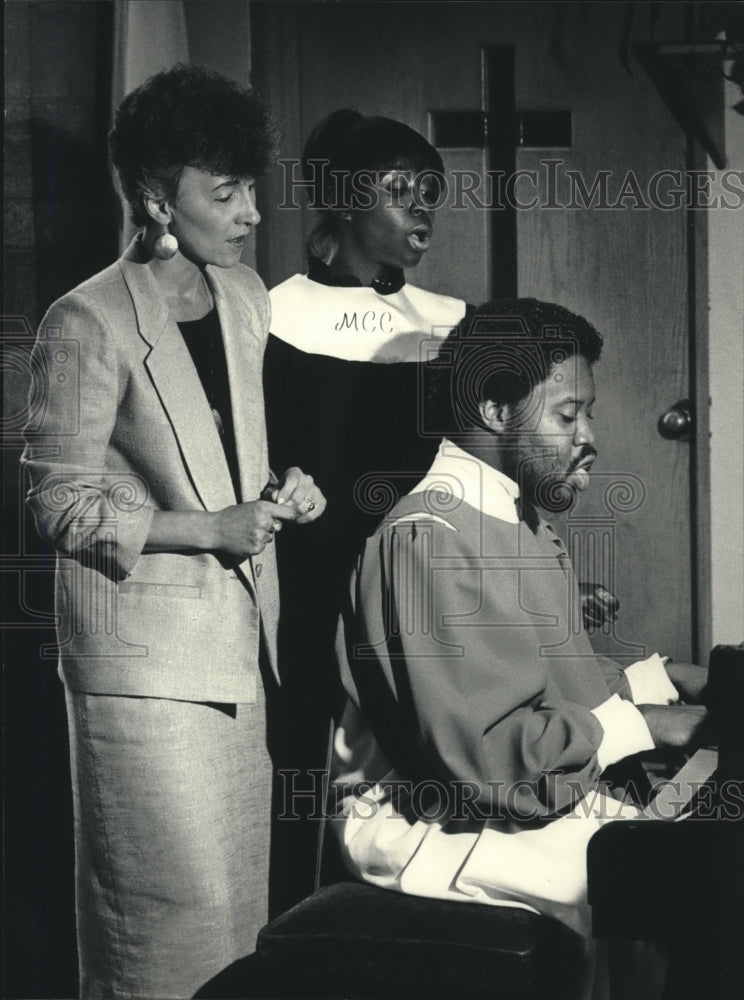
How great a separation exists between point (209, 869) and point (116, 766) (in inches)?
8.8

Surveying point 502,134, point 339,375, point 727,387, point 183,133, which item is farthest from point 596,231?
point 183,133

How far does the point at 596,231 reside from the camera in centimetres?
211

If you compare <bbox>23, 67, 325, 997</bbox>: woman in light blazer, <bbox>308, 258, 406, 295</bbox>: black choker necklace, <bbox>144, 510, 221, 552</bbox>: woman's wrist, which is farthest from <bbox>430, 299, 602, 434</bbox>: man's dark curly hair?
<bbox>144, 510, 221, 552</bbox>: woman's wrist

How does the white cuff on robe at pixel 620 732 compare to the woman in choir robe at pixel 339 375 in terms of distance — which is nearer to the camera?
the white cuff on robe at pixel 620 732

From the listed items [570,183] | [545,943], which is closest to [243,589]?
[545,943]

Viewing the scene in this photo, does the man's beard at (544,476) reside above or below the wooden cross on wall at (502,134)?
below

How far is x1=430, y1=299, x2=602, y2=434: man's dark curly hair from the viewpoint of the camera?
6.46 feet

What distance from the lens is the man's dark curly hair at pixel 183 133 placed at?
2037 mm

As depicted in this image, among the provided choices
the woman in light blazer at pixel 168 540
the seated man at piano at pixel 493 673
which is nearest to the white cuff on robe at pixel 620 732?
the seated man at piano at pixel 493 673

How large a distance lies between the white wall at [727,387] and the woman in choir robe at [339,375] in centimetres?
44

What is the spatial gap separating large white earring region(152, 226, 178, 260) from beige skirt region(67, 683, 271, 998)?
0.72 meters

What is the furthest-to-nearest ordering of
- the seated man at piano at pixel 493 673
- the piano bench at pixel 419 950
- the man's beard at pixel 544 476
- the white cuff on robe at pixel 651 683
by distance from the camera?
the white cuff on robe at pixel 651 683 → the man's beard at pixel 544 476 → the seated man at piano at pixel 493 673 → the piano bench at pixel 419 950

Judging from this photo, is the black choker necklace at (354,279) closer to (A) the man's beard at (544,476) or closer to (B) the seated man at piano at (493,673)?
(B) the seated man at piano at (493,673)

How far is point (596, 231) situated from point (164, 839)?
1.22 meters
